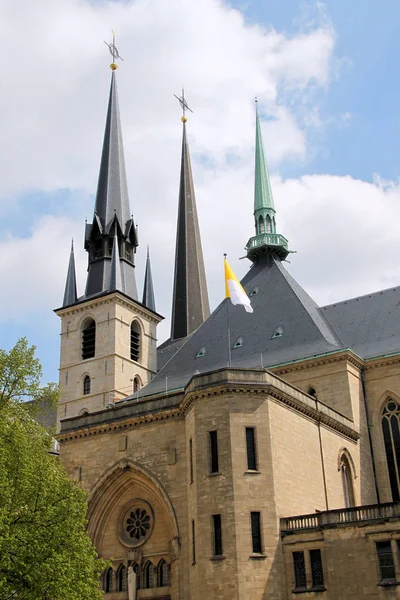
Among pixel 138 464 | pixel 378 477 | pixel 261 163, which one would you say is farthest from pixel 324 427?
pixel 261 163

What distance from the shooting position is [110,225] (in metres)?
55.7

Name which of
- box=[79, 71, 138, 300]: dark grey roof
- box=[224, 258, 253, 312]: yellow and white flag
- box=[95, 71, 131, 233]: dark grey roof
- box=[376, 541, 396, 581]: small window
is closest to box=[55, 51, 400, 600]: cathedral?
box=[376, 541, 396, 581]: small window

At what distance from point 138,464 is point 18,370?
8470mm

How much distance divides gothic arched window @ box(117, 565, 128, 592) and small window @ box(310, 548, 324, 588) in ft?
29.5

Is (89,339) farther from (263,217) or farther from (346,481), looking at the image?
(346,481)

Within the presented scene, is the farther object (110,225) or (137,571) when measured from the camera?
(110,225)

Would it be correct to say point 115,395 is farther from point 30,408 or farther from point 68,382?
point 30,408

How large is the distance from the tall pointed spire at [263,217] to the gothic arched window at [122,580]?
81.2 ft

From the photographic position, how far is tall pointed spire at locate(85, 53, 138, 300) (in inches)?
2157

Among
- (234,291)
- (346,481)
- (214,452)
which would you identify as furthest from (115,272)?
(214,452)

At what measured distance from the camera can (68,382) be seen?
52.0 metres

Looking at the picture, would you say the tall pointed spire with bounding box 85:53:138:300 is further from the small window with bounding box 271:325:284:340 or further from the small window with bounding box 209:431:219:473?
the small window with bounding box 209:431:219:473

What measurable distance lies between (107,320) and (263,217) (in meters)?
13.4

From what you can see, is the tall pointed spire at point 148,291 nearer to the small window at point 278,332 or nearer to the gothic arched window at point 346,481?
the small window at point 278,332
